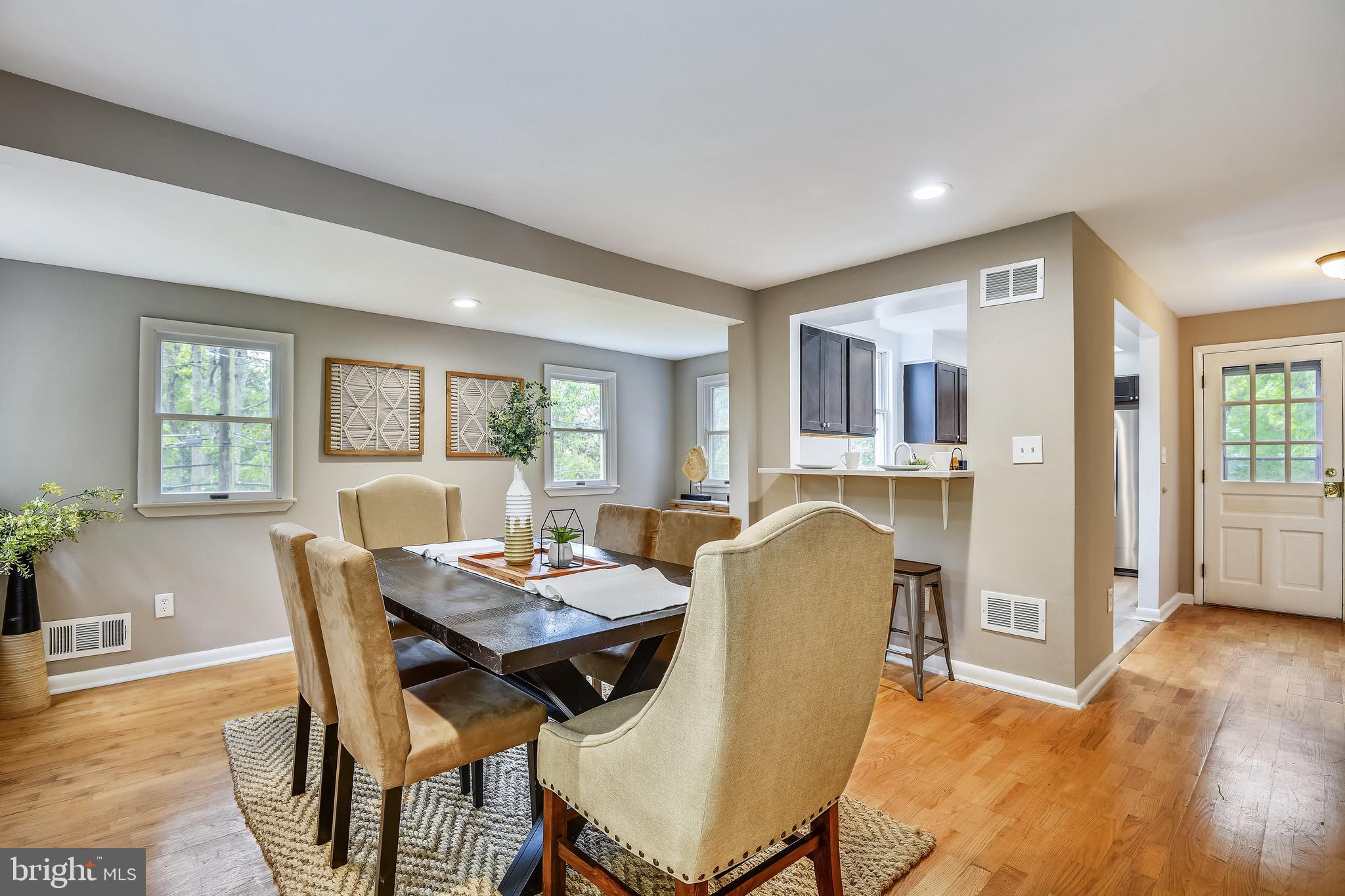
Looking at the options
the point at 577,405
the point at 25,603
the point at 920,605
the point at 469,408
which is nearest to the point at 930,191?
the point at 920,605

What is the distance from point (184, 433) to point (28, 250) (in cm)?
112

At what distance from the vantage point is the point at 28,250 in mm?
3195

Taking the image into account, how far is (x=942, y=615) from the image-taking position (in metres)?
3.29

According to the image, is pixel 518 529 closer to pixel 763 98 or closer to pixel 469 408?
pixel 763 98

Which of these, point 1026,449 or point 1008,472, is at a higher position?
point 1026,449

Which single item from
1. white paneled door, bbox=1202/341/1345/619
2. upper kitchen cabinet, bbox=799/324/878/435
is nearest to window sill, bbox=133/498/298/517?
upper kitchen cabinet, bbox=799/324/878/435

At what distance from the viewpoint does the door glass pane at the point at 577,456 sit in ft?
18.9

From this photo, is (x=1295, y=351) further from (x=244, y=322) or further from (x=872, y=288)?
(x=244, y=322)

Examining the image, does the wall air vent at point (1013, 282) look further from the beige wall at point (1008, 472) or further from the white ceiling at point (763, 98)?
the white ceiling at point (763, 98)

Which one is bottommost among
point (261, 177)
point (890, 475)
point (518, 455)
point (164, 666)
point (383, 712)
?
point (164, 666)

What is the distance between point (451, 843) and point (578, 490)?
396 cm

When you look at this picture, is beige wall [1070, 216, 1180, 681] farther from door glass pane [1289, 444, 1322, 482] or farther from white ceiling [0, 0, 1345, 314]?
door glass pane [1289, 444, 1322, 482]

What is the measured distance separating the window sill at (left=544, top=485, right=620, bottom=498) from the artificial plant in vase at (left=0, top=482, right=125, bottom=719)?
308 cm

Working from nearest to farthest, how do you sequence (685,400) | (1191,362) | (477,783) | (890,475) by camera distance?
(477,783), (890,475), (1191,362), (685,400)
